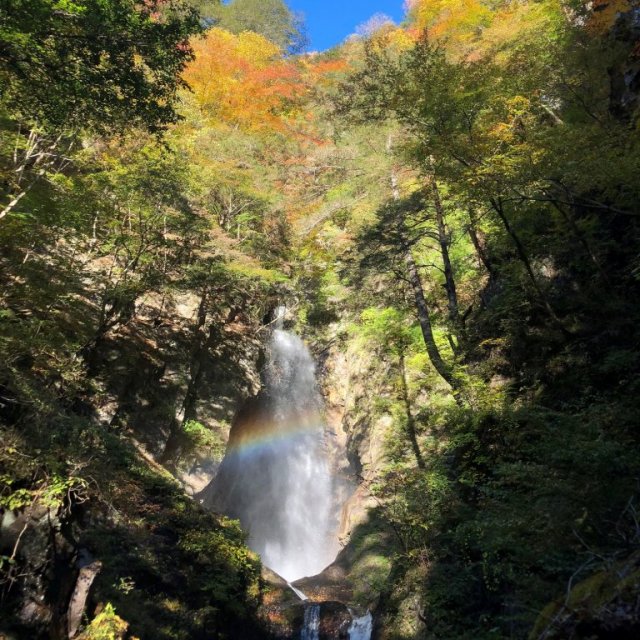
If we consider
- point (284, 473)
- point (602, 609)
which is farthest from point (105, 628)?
point (284, 473)

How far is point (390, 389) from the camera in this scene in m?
18.0

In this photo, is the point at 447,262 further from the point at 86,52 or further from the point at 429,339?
the point at 86,52

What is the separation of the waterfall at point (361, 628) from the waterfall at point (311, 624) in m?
1.10

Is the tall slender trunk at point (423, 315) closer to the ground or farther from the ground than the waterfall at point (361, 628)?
farther from the ground

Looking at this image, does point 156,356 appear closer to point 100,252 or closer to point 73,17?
point 100,252

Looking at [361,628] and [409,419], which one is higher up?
[409,419]

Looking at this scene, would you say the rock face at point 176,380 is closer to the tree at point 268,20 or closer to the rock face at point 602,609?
the rock face at point 602,609

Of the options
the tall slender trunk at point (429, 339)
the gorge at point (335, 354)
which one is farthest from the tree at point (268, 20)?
the tall slender trunk at point (429, 339)

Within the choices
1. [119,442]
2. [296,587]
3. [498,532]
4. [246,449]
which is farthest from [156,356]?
[498,532]

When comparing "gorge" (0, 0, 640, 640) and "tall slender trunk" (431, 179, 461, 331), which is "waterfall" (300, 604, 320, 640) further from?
"tall slender trunk" (431, 179, 461, 331)

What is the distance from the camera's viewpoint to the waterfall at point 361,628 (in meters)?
13.0

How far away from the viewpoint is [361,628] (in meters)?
13.4

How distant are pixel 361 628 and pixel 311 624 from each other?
1650 millimetres

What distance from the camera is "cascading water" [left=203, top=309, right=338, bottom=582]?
23422 mm
